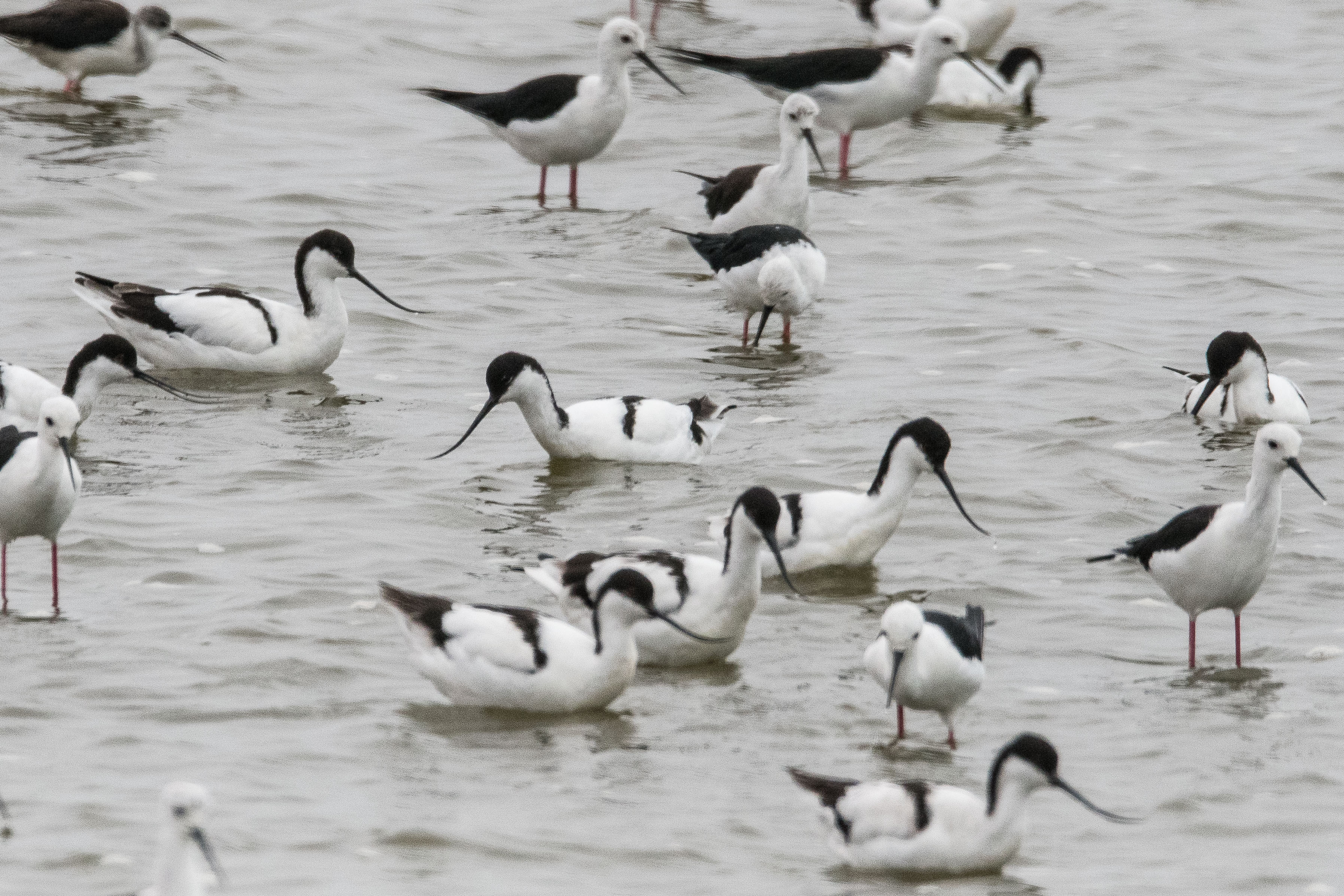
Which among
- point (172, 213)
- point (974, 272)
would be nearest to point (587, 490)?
point (974, 272)

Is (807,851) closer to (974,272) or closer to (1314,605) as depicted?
(1314,605)

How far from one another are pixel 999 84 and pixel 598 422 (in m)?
9.99

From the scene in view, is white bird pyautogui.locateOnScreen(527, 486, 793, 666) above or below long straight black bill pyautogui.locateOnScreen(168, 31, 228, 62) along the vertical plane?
below

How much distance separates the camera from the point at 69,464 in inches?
374

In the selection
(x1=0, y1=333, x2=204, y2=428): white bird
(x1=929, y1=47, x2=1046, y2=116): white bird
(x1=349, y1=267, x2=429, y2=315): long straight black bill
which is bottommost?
(x1=0, y1=333, x2=204, y2=428): white bird

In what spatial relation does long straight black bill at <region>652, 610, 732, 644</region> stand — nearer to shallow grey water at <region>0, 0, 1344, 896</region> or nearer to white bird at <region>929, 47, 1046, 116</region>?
shallow grey water at <region>0, 0, 1344, 896</region>

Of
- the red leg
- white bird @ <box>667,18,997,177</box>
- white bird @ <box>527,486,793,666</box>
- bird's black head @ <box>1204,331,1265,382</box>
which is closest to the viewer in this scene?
white bird @ <box>527,486,793,666</box>

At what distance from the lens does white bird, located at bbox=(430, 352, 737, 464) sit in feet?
38.2

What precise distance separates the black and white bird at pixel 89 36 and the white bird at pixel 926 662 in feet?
42.7

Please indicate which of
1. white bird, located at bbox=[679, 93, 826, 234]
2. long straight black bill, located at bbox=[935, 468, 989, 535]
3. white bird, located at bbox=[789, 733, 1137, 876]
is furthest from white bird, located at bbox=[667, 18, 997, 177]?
white bird, located at bbox=[789, 733, 1137, 876]

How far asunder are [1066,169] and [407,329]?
6.91 m

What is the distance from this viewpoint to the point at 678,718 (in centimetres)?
850

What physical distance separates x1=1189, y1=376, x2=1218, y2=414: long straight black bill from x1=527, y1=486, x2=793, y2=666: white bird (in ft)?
14.4

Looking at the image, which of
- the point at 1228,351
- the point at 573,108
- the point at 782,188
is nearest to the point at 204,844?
the point at 1228,351
